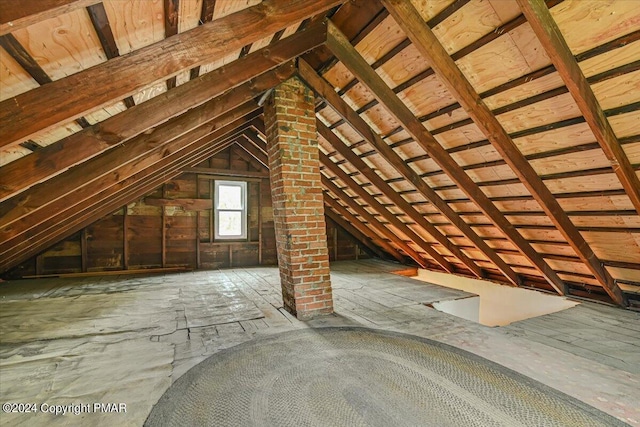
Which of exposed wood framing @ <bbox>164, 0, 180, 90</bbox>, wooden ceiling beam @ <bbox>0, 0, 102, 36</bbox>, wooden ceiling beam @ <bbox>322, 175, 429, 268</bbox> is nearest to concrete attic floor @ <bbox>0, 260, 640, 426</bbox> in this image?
wooden ceiling beam @ <bbox>322, 175, 429, 268</bbox>

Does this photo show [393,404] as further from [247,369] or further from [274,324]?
[274,324]

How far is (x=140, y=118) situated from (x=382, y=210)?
4.06 metres

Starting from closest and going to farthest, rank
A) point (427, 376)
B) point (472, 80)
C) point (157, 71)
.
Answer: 1. point (157, 71)
2. point (427, 376)
3. point (472, 80)

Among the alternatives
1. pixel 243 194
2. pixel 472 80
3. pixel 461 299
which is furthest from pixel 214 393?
pixel 243 194

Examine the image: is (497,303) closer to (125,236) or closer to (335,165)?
(335,165)

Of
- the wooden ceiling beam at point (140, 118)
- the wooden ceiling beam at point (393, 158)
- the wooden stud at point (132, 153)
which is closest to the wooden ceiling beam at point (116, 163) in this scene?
the wooden stud at point (132, 153)

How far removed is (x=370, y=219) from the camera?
5.82 metres

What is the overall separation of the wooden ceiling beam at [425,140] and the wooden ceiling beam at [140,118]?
23cm

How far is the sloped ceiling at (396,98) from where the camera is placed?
118 centimetres

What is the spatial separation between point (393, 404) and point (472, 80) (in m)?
2.46

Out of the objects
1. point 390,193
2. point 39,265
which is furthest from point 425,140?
point 39,265

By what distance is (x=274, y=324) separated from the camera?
9.09 ft

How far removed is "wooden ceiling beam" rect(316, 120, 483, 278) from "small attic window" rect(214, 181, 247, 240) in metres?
3.06

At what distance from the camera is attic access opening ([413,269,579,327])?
3957mm
